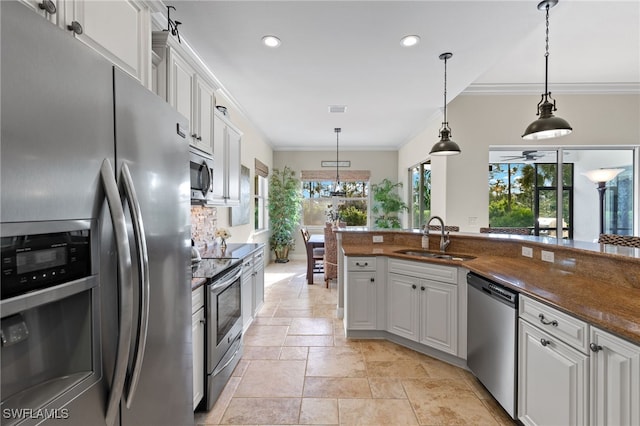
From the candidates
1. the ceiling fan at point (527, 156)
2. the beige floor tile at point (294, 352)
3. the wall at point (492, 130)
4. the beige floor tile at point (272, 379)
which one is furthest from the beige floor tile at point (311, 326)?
the ceiling fan at point (527, 156)

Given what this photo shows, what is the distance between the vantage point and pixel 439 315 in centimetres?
248

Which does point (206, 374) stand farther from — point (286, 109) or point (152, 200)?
point (286, 109)

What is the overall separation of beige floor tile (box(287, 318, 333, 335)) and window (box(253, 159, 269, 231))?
272cm

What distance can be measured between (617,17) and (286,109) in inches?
148

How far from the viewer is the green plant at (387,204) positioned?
6.72m

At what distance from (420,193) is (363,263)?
347 centimetres

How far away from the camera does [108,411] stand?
2.68ft

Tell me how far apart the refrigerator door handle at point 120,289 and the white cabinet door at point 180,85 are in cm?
130

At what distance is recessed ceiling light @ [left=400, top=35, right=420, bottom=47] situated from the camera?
2.53 metres

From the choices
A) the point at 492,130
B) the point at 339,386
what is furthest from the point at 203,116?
the point at 492,130

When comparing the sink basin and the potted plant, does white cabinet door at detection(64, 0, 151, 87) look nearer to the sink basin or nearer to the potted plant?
the sink basin

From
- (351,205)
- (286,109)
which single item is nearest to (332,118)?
Result: (286,109)

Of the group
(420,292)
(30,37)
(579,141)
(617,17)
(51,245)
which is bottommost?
(420,292)

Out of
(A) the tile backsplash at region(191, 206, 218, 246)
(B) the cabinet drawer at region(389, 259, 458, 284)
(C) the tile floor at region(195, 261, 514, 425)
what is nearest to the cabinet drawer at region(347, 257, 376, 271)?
(B) the cabinet drawer at region(389, 259, 458, 284)
